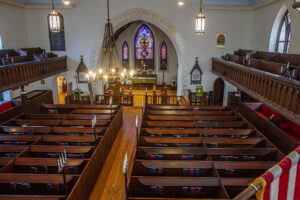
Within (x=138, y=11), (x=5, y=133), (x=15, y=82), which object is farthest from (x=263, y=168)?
(x=138, y=11)

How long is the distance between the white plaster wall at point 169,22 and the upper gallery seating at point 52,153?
21.5 ft

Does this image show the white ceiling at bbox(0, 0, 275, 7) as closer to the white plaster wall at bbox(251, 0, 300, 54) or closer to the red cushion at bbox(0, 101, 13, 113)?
the white plaster wall at bbox(251, 0, 300, 54)

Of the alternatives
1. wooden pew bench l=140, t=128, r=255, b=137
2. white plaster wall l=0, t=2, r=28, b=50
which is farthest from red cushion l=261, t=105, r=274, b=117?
white plaster wall l=0, t=2, r=28, b=50

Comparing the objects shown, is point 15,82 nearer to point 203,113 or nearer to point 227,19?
point 203,113

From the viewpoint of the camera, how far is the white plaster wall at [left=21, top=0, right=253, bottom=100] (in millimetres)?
13164

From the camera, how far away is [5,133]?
7570mm

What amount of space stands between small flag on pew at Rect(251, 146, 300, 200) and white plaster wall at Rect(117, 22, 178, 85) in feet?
63.7

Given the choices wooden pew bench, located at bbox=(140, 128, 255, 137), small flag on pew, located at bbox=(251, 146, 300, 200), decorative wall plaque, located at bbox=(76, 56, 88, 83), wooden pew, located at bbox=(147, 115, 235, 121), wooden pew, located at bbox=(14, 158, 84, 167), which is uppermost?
decorative wall plaque, located at bbox=(76, 56, 88, 83)

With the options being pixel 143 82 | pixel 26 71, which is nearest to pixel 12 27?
pixel 26 71

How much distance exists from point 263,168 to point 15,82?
992 centimetres

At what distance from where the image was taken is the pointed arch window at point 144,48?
797 inches

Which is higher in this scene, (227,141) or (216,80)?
(216,80)

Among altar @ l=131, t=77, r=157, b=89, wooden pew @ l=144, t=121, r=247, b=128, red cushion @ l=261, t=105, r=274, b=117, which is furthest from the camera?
altar @ l=131, t=77, r=157, b=89

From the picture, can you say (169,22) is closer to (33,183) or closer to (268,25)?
(268,25)
